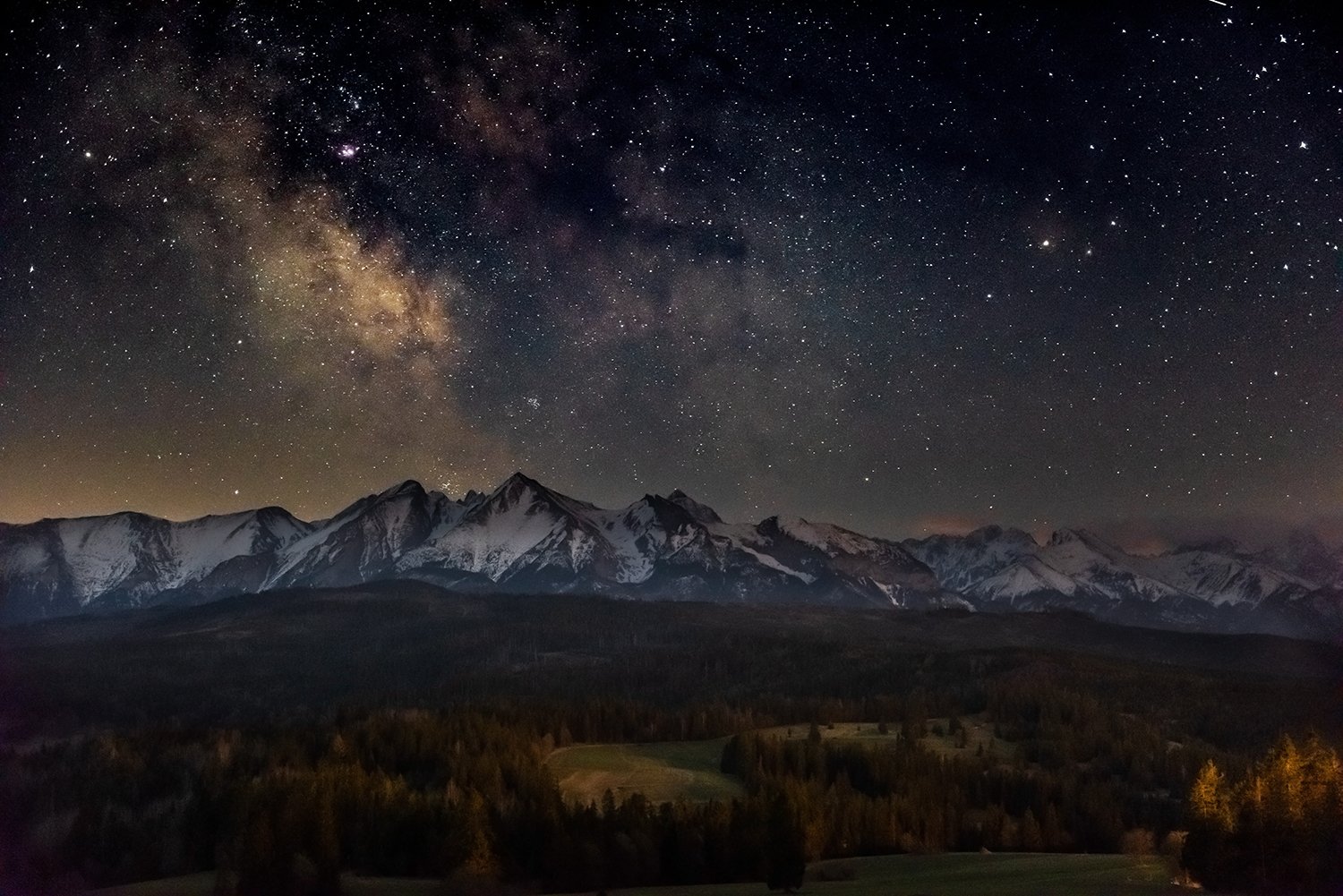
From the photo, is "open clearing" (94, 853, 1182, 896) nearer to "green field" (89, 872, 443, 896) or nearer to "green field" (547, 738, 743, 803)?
"green field" (89, 872, 443, 896)

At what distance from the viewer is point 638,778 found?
18038 cm

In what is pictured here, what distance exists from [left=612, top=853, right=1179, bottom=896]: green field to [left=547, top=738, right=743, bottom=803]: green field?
52.2 m

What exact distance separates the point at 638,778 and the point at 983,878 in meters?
93.4

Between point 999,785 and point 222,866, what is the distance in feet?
396

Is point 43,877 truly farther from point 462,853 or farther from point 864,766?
point 864,766

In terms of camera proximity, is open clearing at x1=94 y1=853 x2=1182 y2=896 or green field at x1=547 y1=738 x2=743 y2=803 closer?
open clearing at x1=94 y1=853 x2=1182 y2=896

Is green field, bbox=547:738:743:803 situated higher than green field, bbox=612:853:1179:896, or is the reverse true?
green field, bbox=612:853:1179:896

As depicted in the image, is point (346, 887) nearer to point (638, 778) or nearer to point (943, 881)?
point (943, 881)

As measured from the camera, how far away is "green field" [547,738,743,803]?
168m

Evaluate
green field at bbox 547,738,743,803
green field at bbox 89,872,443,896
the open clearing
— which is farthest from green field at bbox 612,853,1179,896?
green field at bbox 547,738,743,803

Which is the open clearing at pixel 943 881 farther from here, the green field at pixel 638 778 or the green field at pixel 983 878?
the green field at pixel 638 778

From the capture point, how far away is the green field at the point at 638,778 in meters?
168

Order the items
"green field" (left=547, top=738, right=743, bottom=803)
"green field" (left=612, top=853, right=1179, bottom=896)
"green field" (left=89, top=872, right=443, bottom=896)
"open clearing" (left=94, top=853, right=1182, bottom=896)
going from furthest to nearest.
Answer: "green field" (left=547, top=738, right=743, bottom=803) < "green field" (left=89, top=872, right=443, bottom=896) < "open clearing" (left=94, top=853, right=1182, bottom=896) < "green field" (left=612, top=853, right=1179, bottom=896)

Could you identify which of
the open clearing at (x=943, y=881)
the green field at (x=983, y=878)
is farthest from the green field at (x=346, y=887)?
the green field at (x=983, y=878)
